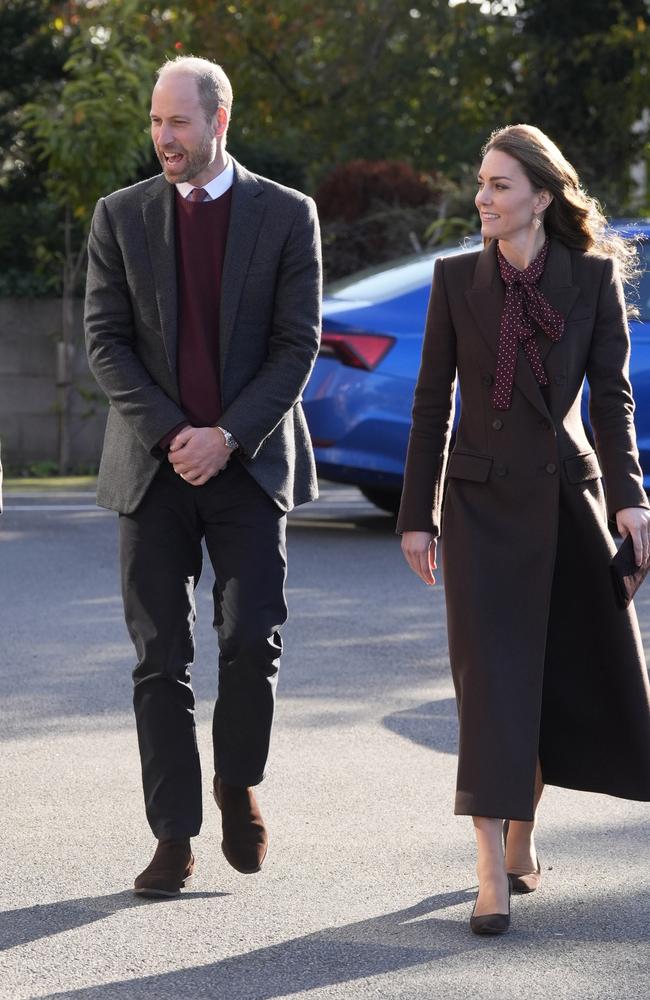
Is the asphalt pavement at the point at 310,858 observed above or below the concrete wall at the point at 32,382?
below

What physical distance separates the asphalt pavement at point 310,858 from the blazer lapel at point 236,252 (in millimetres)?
1277

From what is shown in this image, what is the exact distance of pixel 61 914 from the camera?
425 centimetres

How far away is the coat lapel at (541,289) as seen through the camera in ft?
14.2

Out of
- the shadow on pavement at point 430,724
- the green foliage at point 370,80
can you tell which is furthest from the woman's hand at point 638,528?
the green foliage at point 370,80

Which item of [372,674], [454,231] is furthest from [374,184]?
[372,674]

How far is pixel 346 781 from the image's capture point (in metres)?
5.46


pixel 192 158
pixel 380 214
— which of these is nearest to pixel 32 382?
pixel 380 214

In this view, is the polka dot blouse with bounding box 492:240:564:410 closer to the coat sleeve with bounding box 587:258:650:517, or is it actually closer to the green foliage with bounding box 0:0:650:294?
the coat sleeve with bounding box 587:258:650:517

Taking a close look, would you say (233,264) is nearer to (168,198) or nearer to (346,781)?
(168,198)

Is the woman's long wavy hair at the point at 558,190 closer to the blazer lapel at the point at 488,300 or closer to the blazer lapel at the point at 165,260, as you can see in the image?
the blazer lapel at the point at 488,300

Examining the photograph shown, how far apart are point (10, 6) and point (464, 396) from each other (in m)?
Answer: 12.8

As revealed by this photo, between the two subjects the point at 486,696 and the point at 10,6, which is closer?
the point at 486,696

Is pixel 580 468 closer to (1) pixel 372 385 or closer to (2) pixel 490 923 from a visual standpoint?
(2) pixel 490 923

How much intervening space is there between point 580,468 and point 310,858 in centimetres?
121
